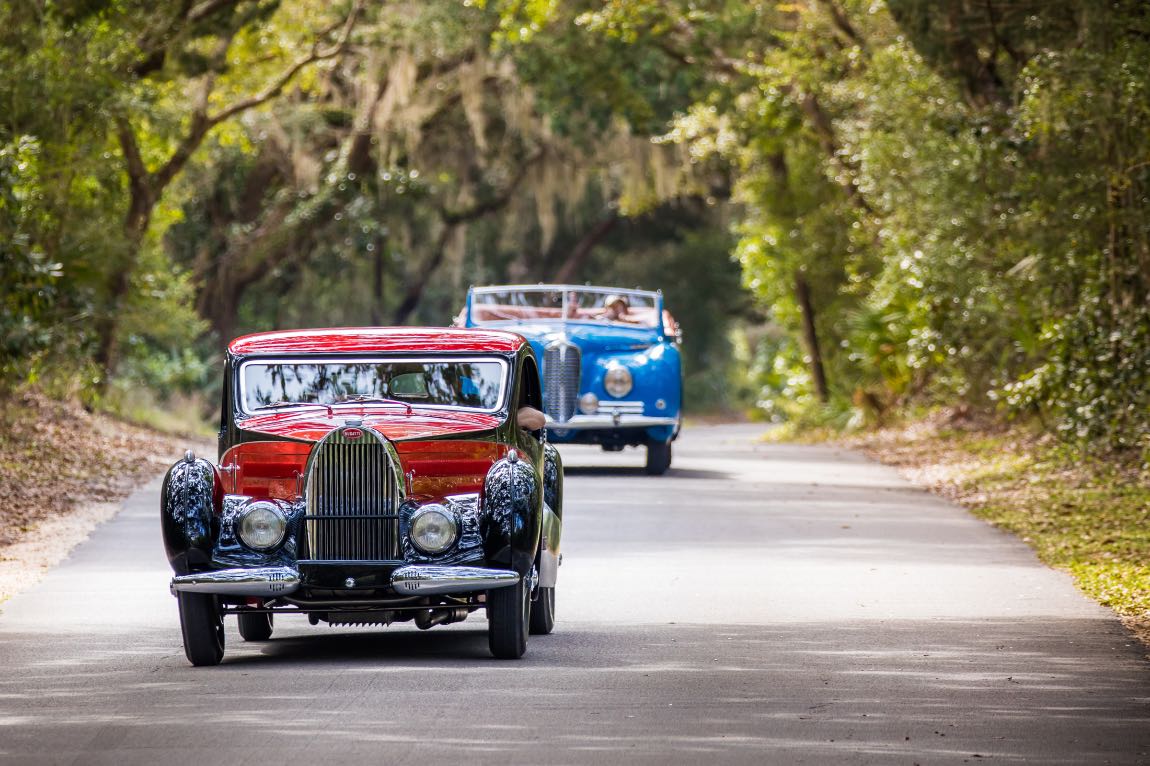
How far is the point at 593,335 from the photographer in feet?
73.8

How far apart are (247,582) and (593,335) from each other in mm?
13023

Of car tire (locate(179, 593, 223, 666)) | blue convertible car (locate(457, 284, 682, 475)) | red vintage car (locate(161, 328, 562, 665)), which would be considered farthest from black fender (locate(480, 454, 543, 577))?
blue convertible car (locate(457, 284, 682, 475))

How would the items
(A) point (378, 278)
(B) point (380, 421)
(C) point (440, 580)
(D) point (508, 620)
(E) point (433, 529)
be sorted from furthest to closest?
1. (A) point (378, 278)
2. (B) point (380, 421)
3. (D) point (508, 620)
4. (E) point (433, 529)
5. (C) point (440, 580)

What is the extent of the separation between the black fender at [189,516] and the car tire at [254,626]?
1088mm

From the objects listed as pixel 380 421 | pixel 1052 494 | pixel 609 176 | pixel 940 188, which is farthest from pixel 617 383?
pixel 609 176

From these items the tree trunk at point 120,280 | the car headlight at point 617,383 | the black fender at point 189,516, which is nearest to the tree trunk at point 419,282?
the tree trunk at point 120,280

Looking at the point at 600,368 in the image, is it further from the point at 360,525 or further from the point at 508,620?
the point at 360,525

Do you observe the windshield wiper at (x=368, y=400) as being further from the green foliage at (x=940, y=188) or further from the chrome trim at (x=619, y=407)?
the chrome trim at (x=619, y=407)

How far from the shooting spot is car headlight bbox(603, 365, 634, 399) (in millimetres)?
22250

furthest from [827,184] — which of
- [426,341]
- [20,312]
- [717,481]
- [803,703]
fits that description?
[803,703]

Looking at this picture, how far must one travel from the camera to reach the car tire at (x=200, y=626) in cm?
990

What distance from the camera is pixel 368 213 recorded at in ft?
133

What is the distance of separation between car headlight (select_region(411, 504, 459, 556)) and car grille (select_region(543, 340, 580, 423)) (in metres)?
12.0

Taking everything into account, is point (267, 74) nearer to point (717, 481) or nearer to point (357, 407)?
point (717, 481)
